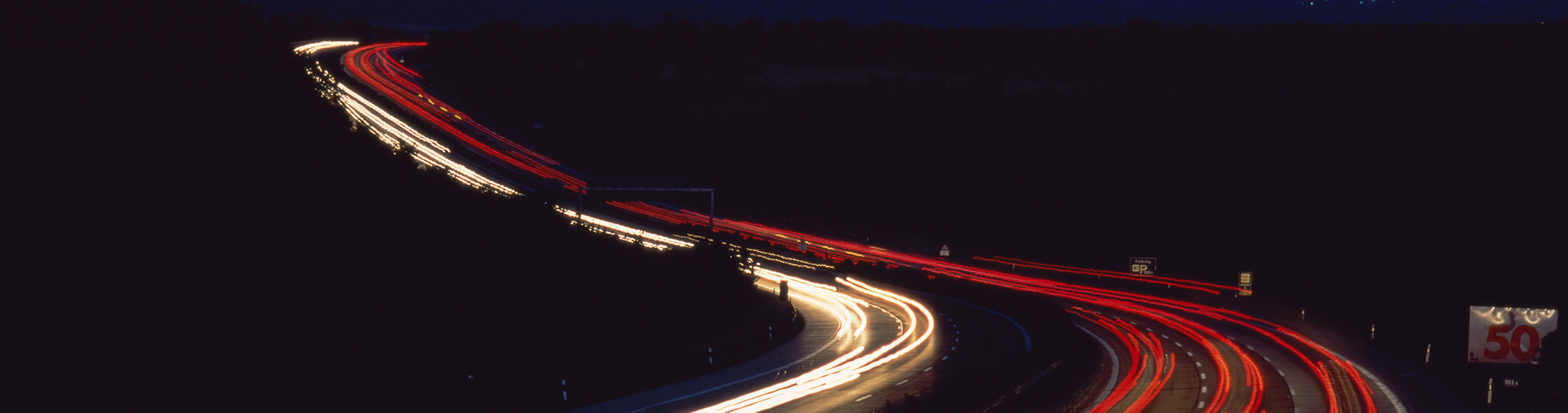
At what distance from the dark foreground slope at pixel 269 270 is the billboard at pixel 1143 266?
1924 cm

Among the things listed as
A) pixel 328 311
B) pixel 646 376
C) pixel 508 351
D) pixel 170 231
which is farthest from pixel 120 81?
pixel 646 376

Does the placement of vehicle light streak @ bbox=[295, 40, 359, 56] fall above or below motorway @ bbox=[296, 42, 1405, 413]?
above

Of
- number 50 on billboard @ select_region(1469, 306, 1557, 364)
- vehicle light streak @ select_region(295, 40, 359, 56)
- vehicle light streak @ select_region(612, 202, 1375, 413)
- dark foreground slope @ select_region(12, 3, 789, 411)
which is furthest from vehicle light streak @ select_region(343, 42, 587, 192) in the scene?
number 50 on billboard @ select_region(1469, 306, 1557, 364)

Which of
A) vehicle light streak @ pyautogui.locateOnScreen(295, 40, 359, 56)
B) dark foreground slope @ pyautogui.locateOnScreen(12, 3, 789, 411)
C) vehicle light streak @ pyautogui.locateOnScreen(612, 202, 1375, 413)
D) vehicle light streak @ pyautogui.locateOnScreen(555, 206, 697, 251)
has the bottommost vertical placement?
vehicle light streak @ pyautogui.locateOnScreen(612, 202, 1375, 413)

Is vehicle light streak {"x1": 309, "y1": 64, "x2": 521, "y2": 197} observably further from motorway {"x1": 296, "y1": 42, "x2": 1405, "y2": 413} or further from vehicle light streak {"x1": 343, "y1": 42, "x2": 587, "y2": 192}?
vehicle light streak {"x1": 343, "y1": 42, "x2": 587, "y2": 192}

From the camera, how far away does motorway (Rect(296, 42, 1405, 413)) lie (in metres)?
24.2

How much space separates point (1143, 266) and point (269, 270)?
35110mm

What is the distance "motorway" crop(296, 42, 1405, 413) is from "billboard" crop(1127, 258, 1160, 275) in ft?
4.02

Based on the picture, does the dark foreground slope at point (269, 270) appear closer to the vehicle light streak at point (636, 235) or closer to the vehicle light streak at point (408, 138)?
the vehicle light streak at point (636, 235)

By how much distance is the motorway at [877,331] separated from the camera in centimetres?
2423

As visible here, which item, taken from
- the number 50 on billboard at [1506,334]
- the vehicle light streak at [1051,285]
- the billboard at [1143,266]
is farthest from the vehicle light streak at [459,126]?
the number 50 on billboard at [1506,334]

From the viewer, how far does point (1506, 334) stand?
72.1ft

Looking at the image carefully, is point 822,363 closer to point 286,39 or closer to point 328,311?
point 328,311

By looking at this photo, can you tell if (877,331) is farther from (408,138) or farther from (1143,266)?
(408,138)
